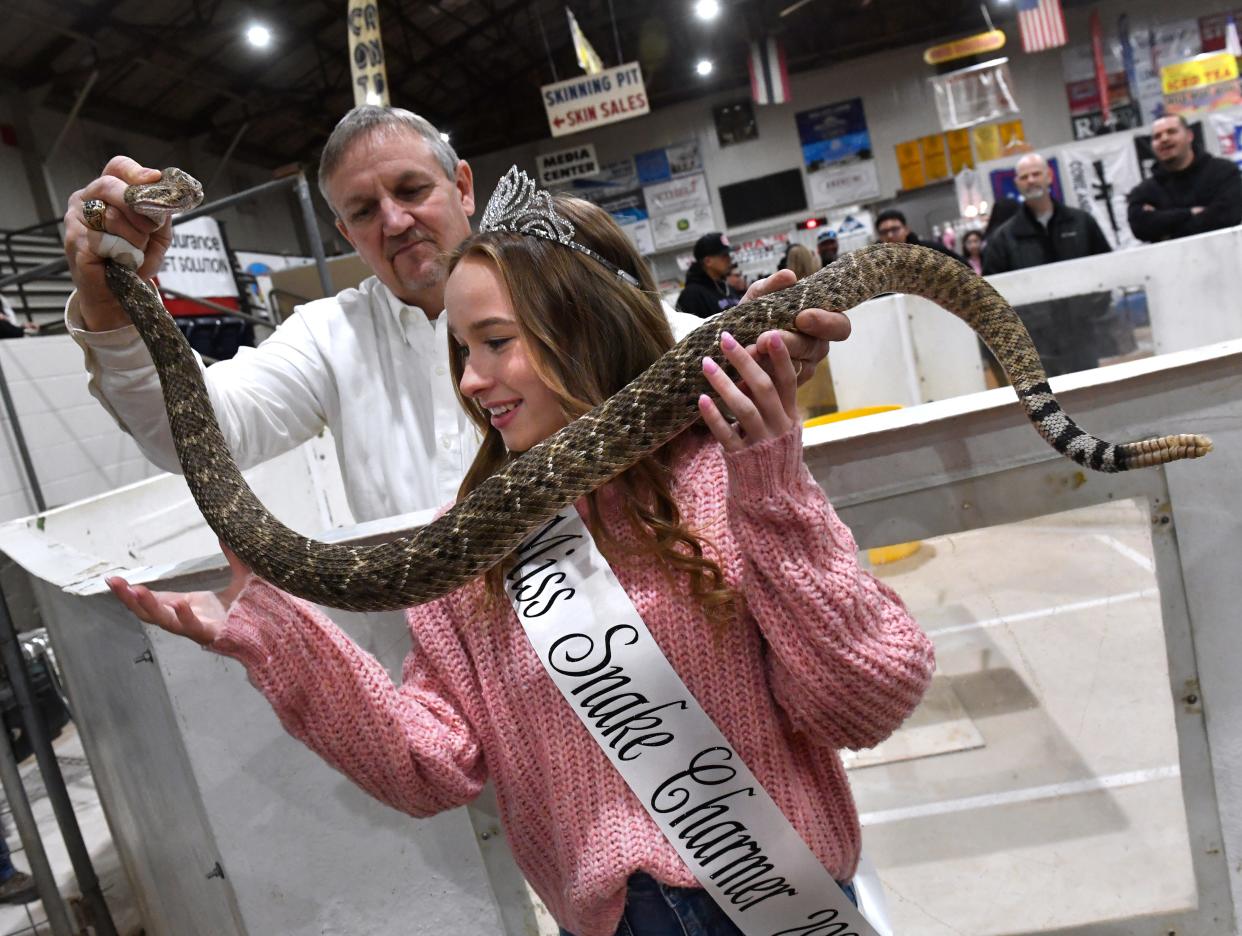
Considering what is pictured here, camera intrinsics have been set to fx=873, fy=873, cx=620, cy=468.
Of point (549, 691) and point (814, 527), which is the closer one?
point (814, 527)

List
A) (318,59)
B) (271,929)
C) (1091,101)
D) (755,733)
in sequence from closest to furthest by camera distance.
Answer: (755,733) < (271,929) < (318,59) < (1091,101)

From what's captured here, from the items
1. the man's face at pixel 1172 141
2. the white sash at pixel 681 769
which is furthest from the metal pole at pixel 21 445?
the man's face at pixel 1172 141

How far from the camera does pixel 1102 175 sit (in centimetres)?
1432

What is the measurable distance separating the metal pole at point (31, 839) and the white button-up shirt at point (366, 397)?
1.56m

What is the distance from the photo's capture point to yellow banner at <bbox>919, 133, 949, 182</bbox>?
2098 centimetres

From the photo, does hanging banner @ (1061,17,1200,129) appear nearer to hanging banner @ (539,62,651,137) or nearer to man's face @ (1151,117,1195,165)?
hanging banner @ (539,62,651,137)

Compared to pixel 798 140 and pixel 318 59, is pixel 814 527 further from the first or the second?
pixel 798 140

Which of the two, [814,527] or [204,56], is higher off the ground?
[204,56]

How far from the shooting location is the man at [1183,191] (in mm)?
6895

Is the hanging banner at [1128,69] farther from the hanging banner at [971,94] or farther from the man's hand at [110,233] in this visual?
the man's hand at [110,233]

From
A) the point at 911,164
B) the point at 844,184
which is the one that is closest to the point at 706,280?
the point at 844,184

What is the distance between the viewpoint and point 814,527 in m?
1.39

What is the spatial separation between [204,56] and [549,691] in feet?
56.6

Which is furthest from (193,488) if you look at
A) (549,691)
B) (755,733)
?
(755,733)
